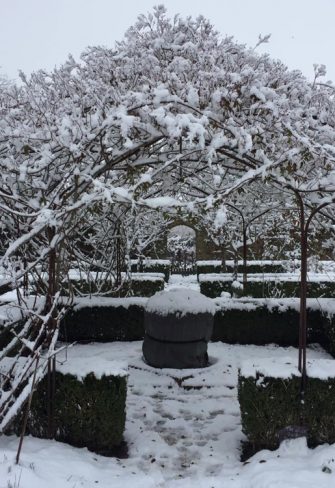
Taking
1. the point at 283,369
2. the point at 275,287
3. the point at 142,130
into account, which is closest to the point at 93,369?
the point at 283,369

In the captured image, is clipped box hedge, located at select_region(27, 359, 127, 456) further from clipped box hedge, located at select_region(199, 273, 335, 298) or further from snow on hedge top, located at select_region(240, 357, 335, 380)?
clipped box hedge, located at select_region(199, 273, 335, 298)

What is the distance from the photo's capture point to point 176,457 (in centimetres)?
479

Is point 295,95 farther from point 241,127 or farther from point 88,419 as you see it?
point 88,419

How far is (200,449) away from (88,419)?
53.3 inches

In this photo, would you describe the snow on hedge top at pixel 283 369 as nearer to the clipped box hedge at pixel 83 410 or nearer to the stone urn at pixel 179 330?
the clipped box hedge at pixel 83 410

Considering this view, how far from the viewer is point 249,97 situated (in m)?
4.75

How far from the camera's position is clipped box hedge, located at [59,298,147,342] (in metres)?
9.88

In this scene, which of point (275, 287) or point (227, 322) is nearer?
point (227, 322)

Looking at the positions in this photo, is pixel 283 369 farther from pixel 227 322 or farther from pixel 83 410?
pixel 227 322

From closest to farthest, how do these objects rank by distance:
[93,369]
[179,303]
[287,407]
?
[287,407], [93,369], [179,303]

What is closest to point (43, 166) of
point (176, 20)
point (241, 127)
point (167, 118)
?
point (167, 118)

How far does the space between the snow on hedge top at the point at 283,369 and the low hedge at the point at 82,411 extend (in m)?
1.48

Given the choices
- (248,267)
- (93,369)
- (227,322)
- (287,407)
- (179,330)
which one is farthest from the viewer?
(248,267)

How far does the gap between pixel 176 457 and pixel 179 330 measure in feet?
9.82
